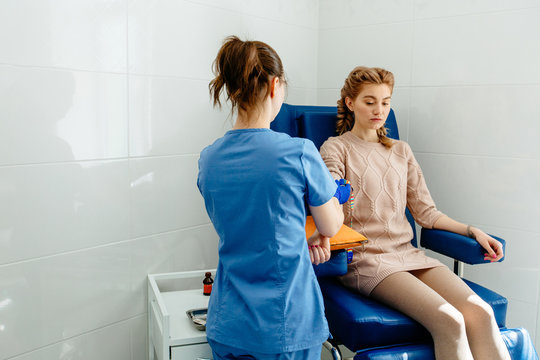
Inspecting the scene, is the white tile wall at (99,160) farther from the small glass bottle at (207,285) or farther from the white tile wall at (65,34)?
the small glass bottle at (207,285)

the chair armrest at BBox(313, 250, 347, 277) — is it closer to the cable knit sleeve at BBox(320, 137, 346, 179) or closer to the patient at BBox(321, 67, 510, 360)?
the patient at BBox(321, 67, 510, 360)

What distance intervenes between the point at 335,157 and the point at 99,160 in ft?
2.99

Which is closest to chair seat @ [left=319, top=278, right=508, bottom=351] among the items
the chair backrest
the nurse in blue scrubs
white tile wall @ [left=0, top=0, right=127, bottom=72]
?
the nurse in blue scrubs

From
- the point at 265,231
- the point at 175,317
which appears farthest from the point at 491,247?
the point at 175,317

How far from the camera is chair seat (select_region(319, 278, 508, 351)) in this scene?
1.57 metres

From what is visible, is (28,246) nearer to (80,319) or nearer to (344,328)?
(80,319)

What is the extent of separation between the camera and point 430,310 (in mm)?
1546

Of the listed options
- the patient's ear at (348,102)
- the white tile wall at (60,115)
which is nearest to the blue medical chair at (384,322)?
the patient's ear at (348,102)

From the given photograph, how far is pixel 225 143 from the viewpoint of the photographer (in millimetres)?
1223

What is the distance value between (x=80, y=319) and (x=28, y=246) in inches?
14.3

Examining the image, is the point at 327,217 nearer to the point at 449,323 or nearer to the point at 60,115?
the point at 449,323

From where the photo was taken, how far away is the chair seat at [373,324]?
1.57 m

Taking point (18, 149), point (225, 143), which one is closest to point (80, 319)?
point (18, 149)

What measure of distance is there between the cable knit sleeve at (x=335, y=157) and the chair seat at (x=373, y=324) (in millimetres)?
480
